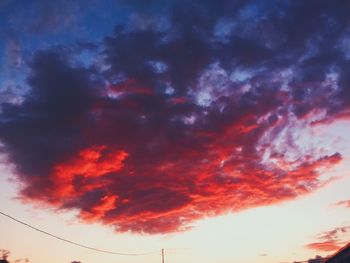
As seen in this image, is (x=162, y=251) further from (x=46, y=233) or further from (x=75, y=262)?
(x=75, y=262)

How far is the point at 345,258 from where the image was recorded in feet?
83.7

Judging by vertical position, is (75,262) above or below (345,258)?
above

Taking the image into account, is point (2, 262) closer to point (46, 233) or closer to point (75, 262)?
point (46, 233)

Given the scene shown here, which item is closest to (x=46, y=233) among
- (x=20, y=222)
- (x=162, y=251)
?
(x=20, y=222)

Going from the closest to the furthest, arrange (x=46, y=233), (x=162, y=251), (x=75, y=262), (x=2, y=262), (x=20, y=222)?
(x=20, y=222) → (x=46, y=233) → (x=2, y=262) → (x=162, y=251) → (x=75, y=262)

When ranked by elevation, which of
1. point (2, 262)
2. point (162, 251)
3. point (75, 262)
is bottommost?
point (2, 262)

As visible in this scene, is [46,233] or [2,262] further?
[2,262]

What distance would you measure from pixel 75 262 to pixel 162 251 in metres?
82.4

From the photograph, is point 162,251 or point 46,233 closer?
point 46,233

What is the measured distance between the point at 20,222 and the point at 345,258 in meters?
23.9

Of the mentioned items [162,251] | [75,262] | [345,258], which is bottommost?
[345,258]

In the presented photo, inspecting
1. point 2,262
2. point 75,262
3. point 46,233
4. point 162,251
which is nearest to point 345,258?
point 46,233

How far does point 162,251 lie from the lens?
6400cm

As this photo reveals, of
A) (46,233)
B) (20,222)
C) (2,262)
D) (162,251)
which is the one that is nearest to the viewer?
(20,222)
